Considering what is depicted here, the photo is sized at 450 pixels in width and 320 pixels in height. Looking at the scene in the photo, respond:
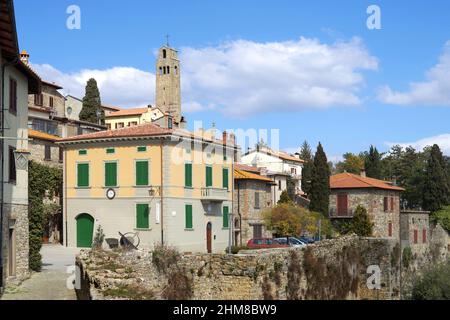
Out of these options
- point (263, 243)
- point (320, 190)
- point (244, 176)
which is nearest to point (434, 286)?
point (263, 243)

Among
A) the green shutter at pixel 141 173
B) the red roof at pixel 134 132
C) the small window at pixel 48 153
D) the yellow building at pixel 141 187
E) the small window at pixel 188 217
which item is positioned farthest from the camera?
the small window at pixel 48 153

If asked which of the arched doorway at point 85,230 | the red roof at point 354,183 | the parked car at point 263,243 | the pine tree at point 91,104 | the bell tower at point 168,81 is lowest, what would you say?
the parked car at point 263,243

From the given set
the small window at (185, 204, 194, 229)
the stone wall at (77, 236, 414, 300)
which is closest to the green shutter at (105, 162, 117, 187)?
the small window at (185, 204, 194, 229)

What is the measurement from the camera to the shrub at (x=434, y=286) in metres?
35.9

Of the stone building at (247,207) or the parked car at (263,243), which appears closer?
the parked car at (263,243)

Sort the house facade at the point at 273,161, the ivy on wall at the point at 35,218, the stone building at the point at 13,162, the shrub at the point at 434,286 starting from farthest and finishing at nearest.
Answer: the house facade at the point at 273,161 < the shrub at the point at 434,286 < the ivy on wall at the point at 35,218 < the stone building at the point at 13,162

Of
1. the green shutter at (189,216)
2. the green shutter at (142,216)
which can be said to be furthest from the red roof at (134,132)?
the green shutter at (189,216)

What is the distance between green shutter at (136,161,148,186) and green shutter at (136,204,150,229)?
4.61 feet

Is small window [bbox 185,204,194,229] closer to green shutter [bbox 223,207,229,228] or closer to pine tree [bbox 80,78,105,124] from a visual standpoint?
green shutter [bbox 223,207,229,228]

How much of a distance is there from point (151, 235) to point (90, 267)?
19.1m

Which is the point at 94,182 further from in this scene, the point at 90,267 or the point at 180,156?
the point at 90,267

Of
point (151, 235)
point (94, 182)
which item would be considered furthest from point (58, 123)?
point (151, 235)

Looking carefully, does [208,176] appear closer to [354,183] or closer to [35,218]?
[35,218]

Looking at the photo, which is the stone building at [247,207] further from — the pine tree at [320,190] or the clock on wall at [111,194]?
the clock on wall at [111,194]
